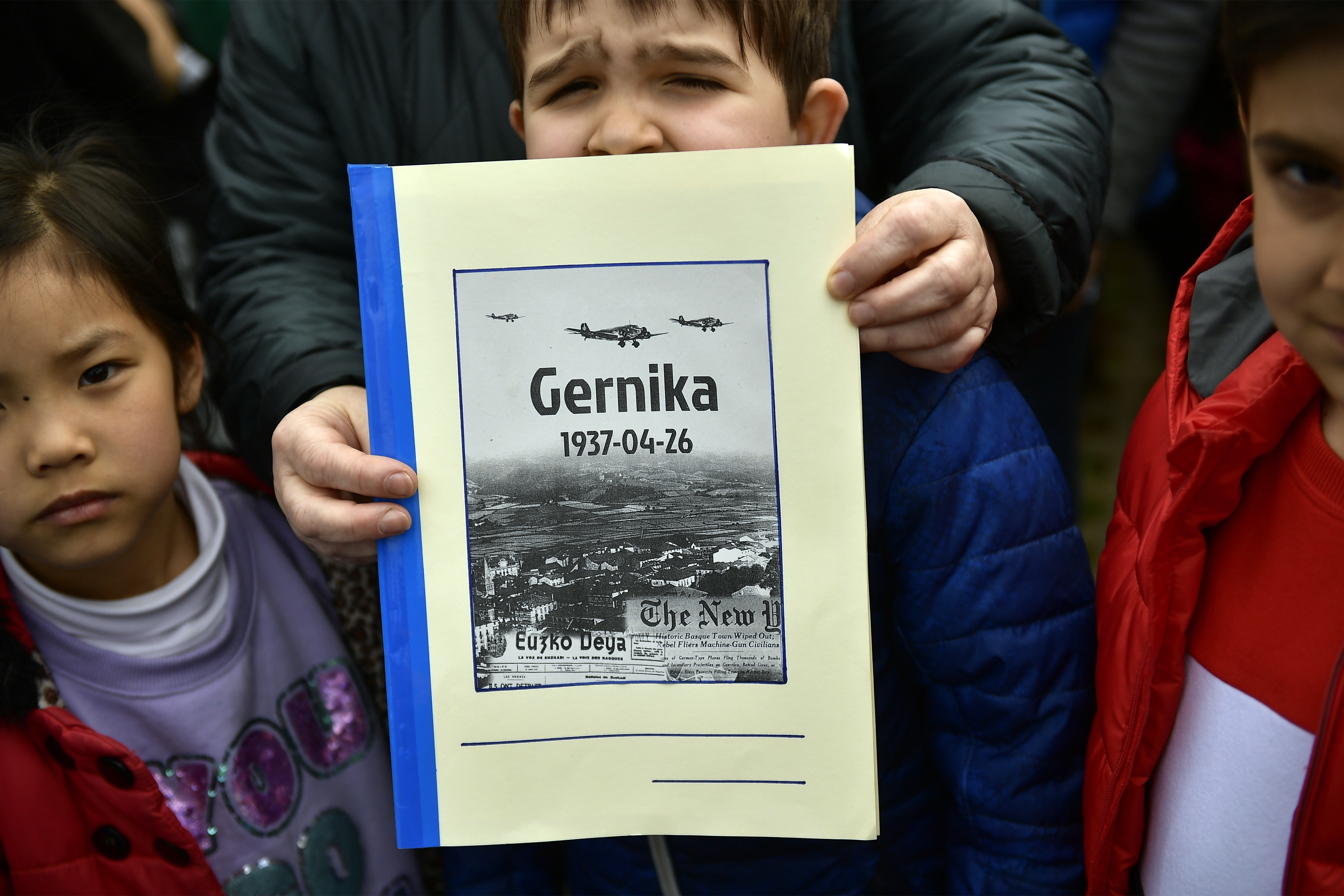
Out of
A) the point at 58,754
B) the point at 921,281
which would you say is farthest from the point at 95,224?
the point at 921,281

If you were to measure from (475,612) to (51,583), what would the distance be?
2.23 feet

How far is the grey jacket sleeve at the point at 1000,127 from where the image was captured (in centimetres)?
100

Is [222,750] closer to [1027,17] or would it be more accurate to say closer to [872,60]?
[872,60]

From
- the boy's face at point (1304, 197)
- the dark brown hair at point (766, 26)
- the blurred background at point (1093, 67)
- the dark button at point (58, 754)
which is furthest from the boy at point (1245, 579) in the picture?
the dark button at point (58, 754)

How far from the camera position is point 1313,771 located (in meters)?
0.78

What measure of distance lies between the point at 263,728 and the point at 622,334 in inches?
29.5

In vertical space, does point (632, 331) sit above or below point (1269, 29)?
below

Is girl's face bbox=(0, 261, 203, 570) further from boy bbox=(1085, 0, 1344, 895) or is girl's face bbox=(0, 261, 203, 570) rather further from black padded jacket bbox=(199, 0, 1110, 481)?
boy bbox=(1085, 0, 1344, 895)

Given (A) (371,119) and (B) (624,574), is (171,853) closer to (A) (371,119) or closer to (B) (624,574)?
(B) (624,574)

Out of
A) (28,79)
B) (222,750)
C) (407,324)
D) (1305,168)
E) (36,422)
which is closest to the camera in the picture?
(1305,168)

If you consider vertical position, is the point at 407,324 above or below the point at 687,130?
below

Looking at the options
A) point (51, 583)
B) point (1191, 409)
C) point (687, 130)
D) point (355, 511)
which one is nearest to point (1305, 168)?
point (1191, 409)

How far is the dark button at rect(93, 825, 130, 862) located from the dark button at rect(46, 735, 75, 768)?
8cm

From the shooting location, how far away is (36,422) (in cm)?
104
